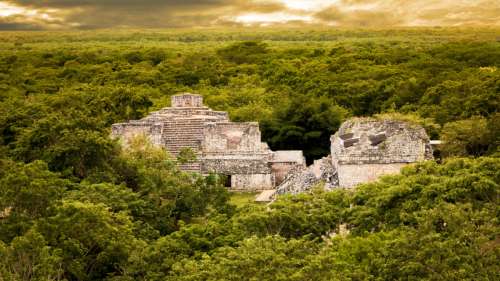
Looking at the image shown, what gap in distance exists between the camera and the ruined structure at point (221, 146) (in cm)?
2800

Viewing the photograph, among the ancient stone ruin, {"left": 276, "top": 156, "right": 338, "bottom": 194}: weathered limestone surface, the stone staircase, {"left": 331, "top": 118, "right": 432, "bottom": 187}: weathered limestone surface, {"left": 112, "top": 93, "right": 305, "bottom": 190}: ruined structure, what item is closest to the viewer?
{"left": 331, "top": 118, "right": 432, "bottom": 187}: weathered limestone surface

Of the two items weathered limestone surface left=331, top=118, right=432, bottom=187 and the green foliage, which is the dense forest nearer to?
the green foliage

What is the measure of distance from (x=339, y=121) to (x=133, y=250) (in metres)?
19.9

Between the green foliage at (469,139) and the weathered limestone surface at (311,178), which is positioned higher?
the green foliage at (469,139)

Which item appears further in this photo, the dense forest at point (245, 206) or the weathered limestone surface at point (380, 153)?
the weathered limestone surface at point (380, 153)

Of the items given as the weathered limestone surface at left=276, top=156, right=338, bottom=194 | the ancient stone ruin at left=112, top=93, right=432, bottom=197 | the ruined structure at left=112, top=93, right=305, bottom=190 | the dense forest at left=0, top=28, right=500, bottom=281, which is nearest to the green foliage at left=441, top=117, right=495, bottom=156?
the dense forest at left=0, top=28, right=500, bottom=281

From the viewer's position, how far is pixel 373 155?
22719 mm

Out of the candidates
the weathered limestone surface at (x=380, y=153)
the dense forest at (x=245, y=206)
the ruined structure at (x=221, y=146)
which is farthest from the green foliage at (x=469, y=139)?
the ruined structure at (x=221, y=146)

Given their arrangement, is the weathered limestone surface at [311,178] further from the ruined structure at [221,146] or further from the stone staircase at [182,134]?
the stone staircase at [182,134]

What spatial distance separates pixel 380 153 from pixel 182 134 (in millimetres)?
10114

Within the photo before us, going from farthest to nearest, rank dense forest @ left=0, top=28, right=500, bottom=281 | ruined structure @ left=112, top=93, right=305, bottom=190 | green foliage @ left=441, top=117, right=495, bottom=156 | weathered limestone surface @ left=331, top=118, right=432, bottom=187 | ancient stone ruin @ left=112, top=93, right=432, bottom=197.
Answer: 1. ruined structure @ left=112, top=93, right=305, bottom=190
2. green foliage @ left=441, top=117, right=495, bottom=156
3. ancient stone ruin @ left=112, top=93, right=432, bottom=197
4. weathered limestone surface @ left=331, top=118, right=432, bottom=187
5. dense forest @ left=0, top=28, right=500, bottom=281

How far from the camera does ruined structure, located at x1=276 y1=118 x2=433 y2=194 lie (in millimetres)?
22594

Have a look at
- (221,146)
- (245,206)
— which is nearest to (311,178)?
(245,206)

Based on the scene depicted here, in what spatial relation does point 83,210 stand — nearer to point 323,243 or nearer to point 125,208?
point 125,208
